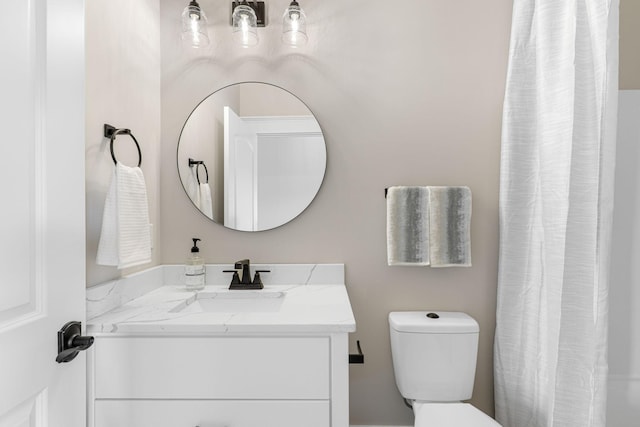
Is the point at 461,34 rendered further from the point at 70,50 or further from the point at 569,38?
the point at 70,50

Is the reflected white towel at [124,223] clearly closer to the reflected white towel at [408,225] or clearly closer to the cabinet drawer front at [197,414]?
the cabinet drawer front at [197,414]

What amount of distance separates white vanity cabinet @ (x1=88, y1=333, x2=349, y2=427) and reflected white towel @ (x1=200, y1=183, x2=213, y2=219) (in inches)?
28.5

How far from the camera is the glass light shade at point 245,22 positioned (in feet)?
5.38

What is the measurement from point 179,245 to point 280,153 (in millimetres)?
636

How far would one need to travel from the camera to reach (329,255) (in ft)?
5.75

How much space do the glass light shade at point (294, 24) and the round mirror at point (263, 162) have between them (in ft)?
0.74

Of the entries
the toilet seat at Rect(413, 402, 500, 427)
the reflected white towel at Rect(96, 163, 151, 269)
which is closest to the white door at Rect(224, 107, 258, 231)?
the reflected white towel at Rect(96, 163, 151, 269)

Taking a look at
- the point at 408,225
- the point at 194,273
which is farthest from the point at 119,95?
the point at 408,225

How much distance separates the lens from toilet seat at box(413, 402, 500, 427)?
1.29 metres

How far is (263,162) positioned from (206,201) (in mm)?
318

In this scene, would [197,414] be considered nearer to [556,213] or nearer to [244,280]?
[244,280]

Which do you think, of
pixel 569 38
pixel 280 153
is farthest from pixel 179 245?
pixel 569 38

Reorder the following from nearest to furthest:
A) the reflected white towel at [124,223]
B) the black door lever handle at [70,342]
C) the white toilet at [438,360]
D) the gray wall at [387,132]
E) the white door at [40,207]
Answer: the white door at [40,207]
the black door lever handle at [70,342]
the reflected white towel at [124,223]
the white toilet at [438,360]
the gray wall at [387,132]

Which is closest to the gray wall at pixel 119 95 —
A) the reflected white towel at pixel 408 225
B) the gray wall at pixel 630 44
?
the reflected white towel at pixel 408 225
